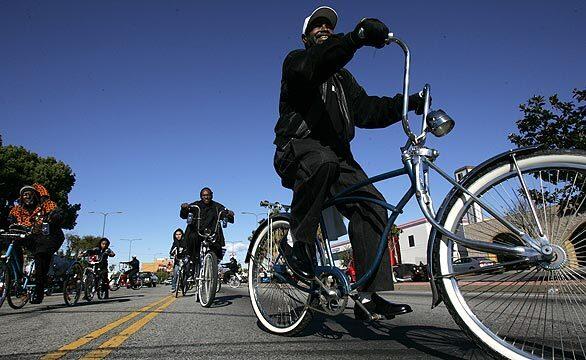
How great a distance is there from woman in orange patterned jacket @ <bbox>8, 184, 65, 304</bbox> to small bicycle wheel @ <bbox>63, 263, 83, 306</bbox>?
574 millimetres

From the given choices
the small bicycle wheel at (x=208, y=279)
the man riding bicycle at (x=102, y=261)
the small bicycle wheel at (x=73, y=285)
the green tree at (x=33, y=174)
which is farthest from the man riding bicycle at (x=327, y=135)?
the green tree at (x=33, y=174)

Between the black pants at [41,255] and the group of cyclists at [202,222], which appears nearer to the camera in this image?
the black pants at [41,255]

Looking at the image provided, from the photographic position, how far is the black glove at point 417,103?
2.71m

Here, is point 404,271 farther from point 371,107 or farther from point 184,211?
point 371,107

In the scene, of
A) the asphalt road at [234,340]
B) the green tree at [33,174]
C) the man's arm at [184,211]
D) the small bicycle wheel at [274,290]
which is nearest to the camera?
the asphalt road at [234,340]

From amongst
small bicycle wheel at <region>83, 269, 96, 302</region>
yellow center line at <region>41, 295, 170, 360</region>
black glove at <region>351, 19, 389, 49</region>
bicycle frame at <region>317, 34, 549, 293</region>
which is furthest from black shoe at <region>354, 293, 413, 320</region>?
small bicycle wheel at <region>83, 269, 96, 302</region>

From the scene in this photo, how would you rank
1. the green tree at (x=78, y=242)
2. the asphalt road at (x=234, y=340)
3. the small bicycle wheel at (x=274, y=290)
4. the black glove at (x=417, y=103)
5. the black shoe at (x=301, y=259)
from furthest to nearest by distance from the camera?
1. the green tree at (x=78, y=242)
2. the small bicycle wheel at (x=274, y=290)
3. the black shoe at (x=301, y=259)
4. the black glove at (x=417, y=103)
5. the asphalt road at (x=234, y=340)

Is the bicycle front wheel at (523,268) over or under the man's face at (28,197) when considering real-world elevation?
under

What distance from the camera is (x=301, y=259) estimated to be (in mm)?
3088

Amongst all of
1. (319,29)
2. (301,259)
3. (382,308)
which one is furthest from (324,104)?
(382,308)

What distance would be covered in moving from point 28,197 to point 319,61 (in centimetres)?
644

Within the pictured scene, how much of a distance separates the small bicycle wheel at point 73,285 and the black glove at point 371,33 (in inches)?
285

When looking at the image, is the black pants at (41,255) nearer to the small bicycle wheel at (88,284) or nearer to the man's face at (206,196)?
A: the small bicycle wheel at (88,284)

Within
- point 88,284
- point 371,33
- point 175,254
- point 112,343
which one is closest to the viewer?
point 371,33
